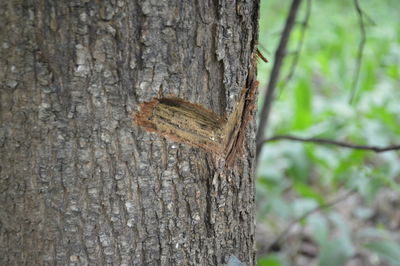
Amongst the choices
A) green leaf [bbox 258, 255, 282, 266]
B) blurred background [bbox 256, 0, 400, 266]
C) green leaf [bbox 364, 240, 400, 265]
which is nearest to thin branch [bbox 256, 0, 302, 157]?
blurred background [bbox 256, 0, 400, 266]

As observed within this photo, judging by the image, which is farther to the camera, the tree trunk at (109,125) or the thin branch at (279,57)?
the thin branch at (279,57)

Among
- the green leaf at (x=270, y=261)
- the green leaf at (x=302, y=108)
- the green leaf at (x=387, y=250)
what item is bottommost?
the green leaf at (x=270, y=261)

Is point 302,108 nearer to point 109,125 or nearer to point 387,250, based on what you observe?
point 387,250

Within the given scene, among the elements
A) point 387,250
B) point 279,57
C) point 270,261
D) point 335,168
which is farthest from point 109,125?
point 335,168

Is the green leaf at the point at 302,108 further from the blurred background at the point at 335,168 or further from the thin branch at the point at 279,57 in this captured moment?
the thin branch at the point at 279,57

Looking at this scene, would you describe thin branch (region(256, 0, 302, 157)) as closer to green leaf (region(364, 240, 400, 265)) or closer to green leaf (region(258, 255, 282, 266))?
green leaf (region(258, 255, 282, 266))

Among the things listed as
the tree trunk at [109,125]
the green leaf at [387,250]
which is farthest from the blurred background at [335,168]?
the tree trunk at [109,125]

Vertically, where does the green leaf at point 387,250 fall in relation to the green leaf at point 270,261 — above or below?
above

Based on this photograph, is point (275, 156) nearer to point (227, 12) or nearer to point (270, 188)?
point (270, 188)
